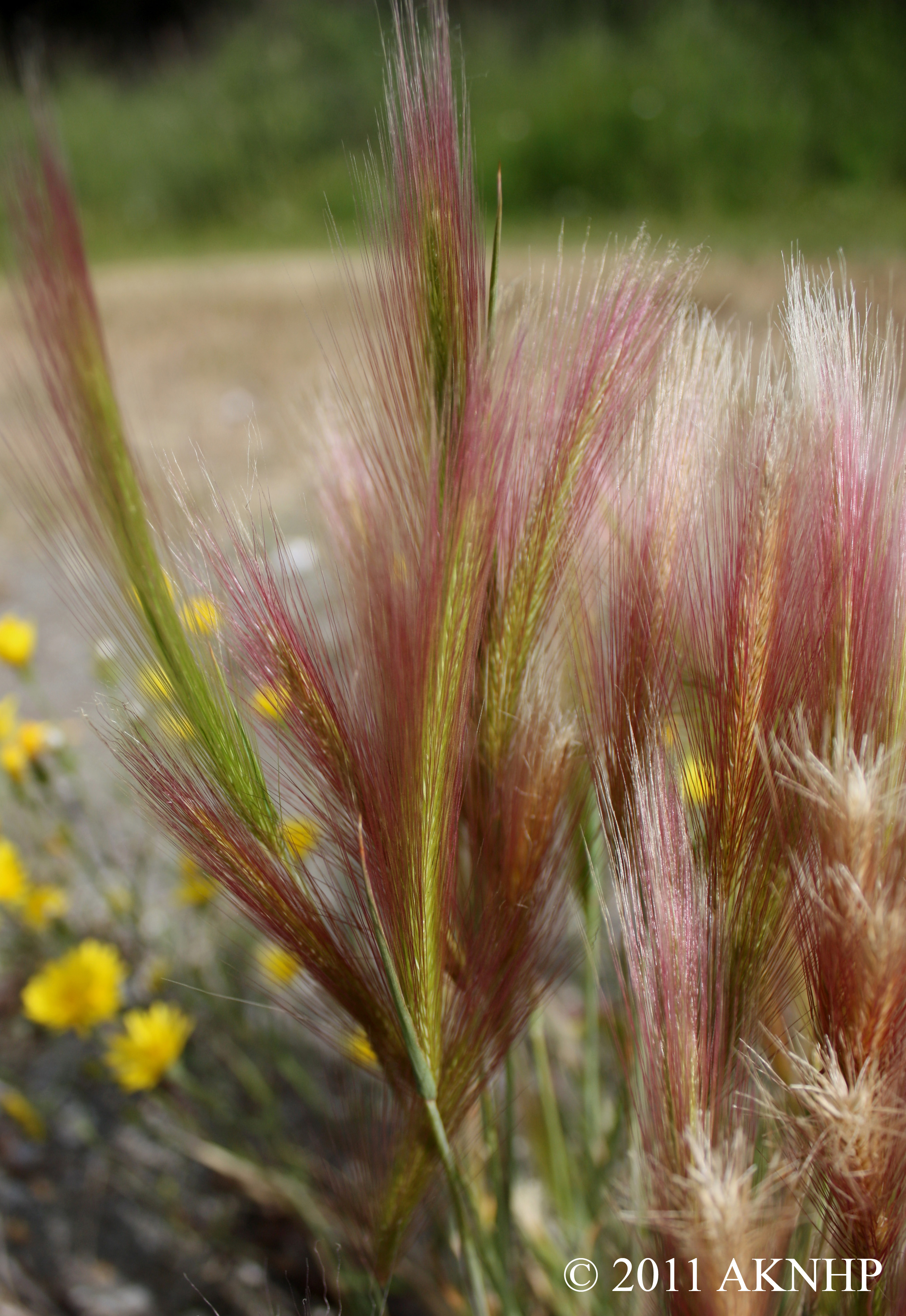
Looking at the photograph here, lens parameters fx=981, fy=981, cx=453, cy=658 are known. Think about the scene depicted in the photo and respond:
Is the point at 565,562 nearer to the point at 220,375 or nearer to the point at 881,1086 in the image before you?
the point at 881,1086

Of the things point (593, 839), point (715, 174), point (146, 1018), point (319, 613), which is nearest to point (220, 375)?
point (319, 613)

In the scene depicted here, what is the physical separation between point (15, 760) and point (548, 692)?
52 centimetres

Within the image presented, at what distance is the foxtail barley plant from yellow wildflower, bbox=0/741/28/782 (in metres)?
0.43

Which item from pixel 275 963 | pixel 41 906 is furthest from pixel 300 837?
pixel 41 906

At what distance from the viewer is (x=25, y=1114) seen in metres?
0.75

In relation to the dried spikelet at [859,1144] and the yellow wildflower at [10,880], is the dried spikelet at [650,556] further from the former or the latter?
the yellow wildflower at [10,880]

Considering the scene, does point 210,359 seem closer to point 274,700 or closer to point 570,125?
point 570,125

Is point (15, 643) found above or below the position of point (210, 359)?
above

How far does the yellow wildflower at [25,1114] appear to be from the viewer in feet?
2.45

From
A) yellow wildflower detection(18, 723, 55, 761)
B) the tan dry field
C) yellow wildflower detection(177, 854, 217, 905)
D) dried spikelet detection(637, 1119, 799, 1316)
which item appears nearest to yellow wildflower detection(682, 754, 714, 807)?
dried spikelet detection(637, 1119, 799, 1316)

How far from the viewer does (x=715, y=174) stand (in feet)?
9.80

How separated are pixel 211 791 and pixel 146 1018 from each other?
1.56 feet

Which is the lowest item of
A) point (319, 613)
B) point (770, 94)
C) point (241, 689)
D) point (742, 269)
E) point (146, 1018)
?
point (319, 613)

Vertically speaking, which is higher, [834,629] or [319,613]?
[834,629]
